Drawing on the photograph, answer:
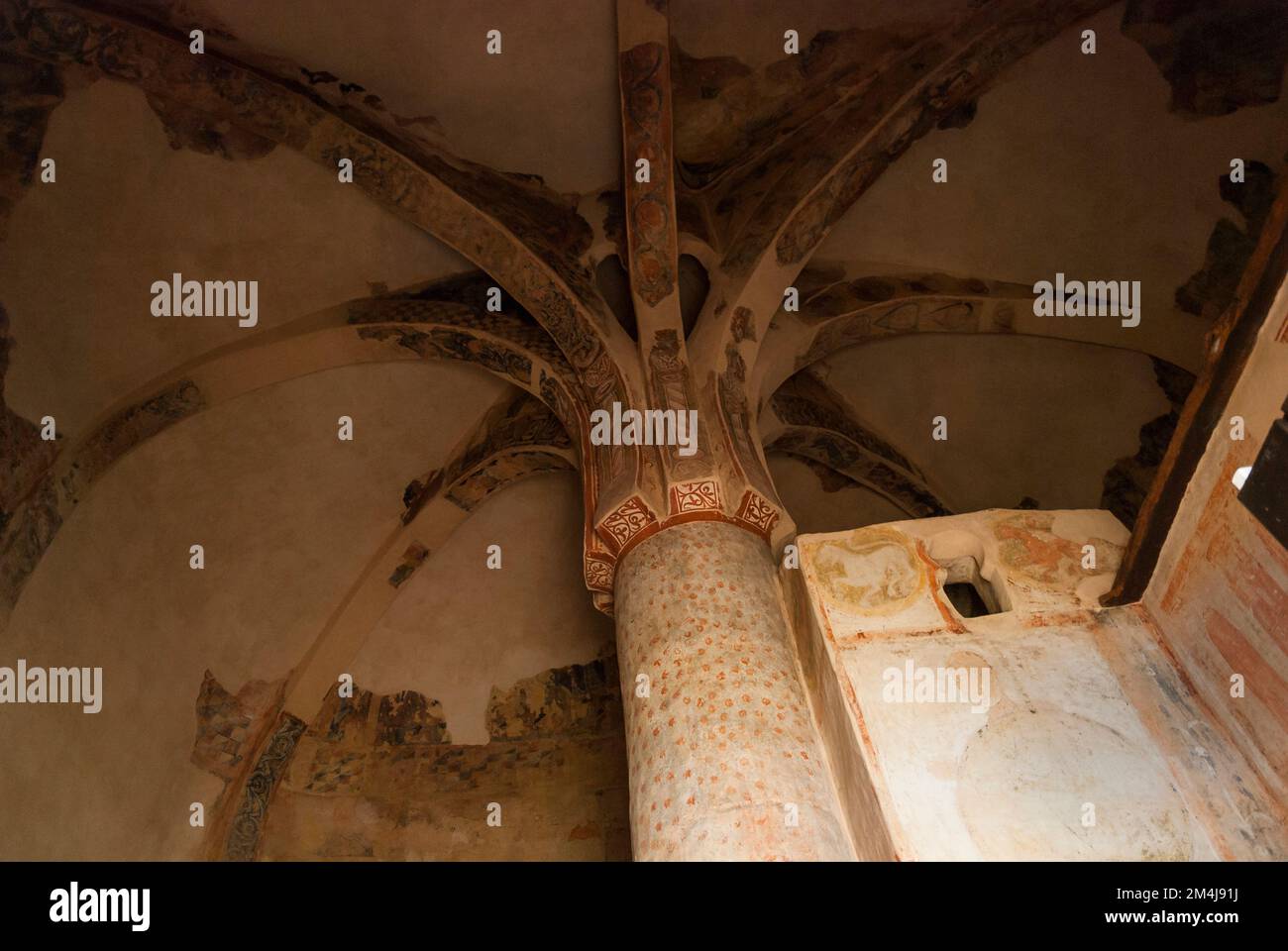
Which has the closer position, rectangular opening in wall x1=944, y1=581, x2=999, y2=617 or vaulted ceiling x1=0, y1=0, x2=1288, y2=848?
rectangular opening in wall x1=944, y1=581, x2=999, y2=617

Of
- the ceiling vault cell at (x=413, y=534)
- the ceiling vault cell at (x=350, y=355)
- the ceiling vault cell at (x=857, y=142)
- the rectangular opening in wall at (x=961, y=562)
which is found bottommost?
the rectangular opening in wall at (x=961, y=562)

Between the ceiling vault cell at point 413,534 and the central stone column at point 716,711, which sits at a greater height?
the ceiling vault cell at point 413,534

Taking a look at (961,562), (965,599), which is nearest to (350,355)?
(965,599)

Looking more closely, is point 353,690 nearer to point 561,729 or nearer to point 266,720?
point 266,720

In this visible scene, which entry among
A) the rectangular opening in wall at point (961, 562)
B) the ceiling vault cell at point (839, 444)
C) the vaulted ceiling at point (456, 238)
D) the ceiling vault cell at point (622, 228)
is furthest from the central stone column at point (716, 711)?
the ceiling vault cell at point (839, 444)

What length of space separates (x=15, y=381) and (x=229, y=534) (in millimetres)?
1717

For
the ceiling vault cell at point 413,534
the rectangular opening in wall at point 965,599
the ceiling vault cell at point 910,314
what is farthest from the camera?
the ceiling vault cell at point 413,534

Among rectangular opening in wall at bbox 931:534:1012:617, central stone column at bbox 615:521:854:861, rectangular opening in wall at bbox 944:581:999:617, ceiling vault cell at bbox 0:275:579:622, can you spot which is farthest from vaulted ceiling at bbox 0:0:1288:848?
rectangular opening in wall at bbox 931:534:1012:617

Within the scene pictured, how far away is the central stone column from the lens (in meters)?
3.79

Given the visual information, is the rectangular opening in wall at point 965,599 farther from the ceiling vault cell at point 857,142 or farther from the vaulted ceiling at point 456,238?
the ceiling vault cell at point 857,142

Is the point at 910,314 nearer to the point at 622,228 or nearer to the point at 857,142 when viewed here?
the point at 857,142

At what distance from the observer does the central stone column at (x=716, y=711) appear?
3789mm

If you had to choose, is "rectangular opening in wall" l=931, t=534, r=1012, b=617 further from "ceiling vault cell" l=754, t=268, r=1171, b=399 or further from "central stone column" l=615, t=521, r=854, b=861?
"ceiling vault cell" l=754, t=268, r=1171, b=399

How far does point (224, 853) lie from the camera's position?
7.35 meters
